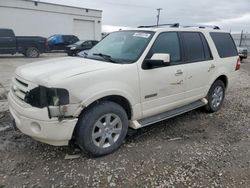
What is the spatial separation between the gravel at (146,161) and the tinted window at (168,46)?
4.47 ft

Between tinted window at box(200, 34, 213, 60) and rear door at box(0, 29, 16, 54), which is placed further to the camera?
rear door at box(0, 29, 16, 54)

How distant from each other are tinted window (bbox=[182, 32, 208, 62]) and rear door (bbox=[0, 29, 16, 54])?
14.8 m

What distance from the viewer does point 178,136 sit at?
A: 420 centimetres

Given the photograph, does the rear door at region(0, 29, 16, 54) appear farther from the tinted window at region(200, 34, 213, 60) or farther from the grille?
the tinted window at region(200, 34, 213, 60)

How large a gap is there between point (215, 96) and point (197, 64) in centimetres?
124


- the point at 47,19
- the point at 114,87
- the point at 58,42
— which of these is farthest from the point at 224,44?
the point at 47,19

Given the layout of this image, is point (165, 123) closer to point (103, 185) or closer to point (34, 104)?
point (103, 185)

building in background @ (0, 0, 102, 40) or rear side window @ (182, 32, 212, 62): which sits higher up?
building in background @ (0, 0, 102, 40)

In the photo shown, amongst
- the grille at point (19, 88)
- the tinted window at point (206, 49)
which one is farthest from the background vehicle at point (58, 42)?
the grille at point (19, 88)

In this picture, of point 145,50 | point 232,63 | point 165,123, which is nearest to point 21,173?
point 145,50

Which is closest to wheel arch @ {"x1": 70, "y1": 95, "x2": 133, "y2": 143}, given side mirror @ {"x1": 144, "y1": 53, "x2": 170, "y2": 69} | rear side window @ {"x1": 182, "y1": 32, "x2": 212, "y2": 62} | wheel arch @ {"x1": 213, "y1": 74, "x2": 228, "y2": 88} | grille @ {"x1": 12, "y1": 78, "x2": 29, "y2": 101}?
side mirror @ {"x1": 144, "y1": 53, "x2": 170, "y2": 69}

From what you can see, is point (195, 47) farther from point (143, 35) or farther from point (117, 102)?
point (117, 102)

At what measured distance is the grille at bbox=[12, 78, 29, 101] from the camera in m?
3.13

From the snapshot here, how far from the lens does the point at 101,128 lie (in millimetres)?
3365
